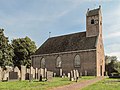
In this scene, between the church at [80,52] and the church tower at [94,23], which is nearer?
the church at [80,52]

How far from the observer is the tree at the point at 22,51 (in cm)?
6334

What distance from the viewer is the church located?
4397cm

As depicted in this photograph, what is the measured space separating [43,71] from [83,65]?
1590cm

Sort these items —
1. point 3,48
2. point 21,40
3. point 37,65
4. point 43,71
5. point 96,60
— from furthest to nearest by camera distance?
1. point 21,40
2. point 37,65
3. point 3,48
4. point 96,60
5. point 43,71

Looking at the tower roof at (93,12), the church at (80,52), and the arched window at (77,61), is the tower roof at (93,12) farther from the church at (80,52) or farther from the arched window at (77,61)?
the arched window at (77,61)

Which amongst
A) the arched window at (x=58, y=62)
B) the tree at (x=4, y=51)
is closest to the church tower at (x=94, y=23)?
the arched window at (x=58, y=62)

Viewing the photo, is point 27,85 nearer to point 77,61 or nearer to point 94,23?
point 77,61

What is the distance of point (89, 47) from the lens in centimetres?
4428

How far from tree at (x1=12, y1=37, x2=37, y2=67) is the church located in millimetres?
10726

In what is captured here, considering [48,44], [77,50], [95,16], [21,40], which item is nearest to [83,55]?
[77,50]

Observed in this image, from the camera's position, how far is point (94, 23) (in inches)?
1863

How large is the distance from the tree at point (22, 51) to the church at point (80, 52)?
10726mm

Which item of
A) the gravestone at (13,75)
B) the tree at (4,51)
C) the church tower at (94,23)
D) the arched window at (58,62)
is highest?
the church tower at (94,23)

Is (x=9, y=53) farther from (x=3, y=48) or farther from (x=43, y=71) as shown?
(x=43, y=71)
